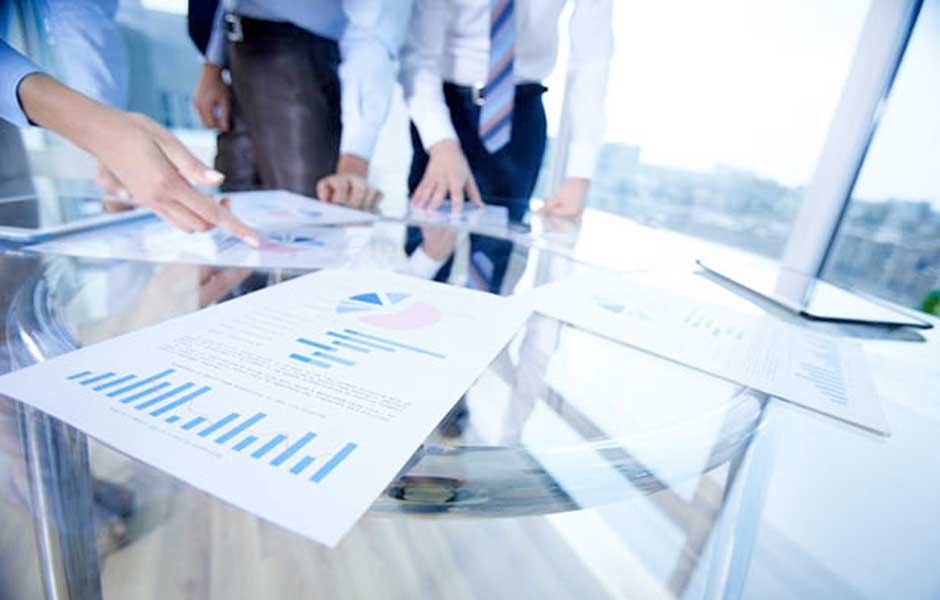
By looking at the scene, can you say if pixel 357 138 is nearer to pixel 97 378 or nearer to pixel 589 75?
pixel 589 75

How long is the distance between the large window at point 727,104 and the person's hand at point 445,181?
42 centimetres

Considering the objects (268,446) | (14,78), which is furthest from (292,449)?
(14,78)

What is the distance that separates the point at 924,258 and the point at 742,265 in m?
1.00

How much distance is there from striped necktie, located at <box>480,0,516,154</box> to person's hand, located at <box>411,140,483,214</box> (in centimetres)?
14

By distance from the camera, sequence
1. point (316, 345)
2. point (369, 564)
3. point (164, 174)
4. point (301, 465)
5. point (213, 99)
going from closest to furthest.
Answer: point (301, 465), point (316, 345), point (164, 174), point (369, 564), point (213, 99)

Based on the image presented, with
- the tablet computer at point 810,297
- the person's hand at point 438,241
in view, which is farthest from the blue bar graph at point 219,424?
the tablet computer at point 810,297

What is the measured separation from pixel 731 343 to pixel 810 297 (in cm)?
31

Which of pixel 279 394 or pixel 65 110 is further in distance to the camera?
pixel 65 110

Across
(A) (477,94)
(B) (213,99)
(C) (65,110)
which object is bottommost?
(C) (65,110)

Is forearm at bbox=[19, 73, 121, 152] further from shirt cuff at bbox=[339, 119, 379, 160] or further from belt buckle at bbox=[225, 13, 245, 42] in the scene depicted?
belt buckle at bbox=[225, 13, 245, 42]

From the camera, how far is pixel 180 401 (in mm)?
200

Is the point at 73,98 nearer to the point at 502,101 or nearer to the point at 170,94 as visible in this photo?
the point at 502,101

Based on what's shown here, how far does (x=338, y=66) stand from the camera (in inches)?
46.2

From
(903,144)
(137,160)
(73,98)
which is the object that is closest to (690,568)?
(137,160)
